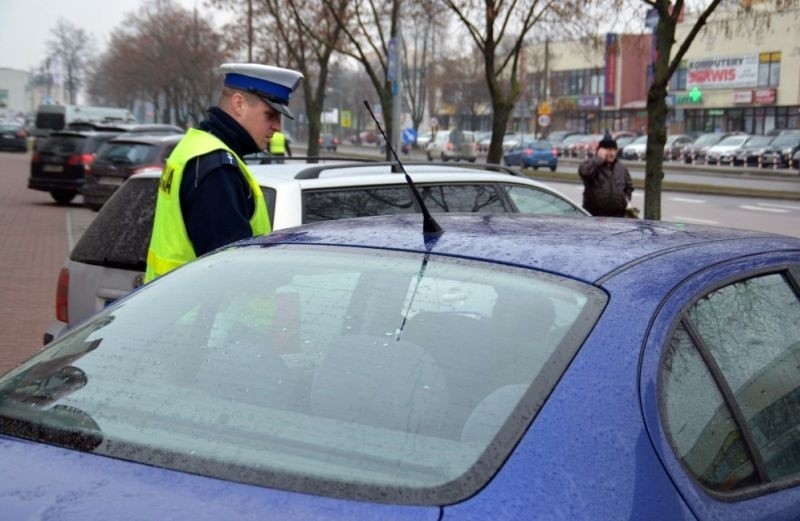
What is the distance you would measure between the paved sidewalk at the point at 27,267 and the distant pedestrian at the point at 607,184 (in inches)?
216

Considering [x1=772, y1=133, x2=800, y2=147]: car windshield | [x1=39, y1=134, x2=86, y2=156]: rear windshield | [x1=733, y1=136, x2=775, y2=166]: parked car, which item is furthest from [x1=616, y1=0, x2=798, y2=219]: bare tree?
[x1=733, y1=136, x2=775, y2=166]: parked car

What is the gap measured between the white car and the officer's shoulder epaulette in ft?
4.84

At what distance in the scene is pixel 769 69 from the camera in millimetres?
71812

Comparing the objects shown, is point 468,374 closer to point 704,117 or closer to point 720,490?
point 720,490

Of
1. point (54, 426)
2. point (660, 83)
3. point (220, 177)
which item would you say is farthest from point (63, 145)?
point (54, 426)

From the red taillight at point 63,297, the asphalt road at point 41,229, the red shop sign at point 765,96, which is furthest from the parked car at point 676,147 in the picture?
the red taillight at point 63,297

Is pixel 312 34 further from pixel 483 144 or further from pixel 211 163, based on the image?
pixel 483 144

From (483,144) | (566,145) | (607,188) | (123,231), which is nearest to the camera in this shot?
(123,231)

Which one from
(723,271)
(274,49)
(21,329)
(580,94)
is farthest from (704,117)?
(723,271)

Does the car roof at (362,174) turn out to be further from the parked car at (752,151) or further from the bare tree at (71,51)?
the bare tree at (71,51)

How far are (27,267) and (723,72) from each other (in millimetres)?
67664

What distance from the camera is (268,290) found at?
9.18 ft

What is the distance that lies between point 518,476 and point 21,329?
829 cm

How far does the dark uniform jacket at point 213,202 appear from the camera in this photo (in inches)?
156
